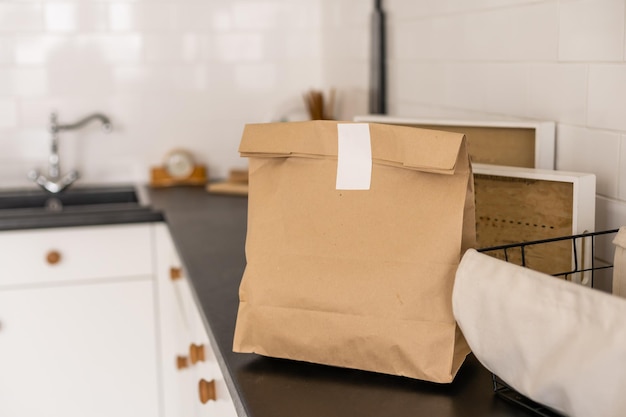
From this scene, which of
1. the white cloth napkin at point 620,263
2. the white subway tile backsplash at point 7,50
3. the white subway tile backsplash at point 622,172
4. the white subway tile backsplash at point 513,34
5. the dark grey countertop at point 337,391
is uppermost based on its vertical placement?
the white subway tile backsplash at point 7,50

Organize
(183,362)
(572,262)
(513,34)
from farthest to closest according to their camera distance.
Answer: (183,362), (513,34), (572,262)

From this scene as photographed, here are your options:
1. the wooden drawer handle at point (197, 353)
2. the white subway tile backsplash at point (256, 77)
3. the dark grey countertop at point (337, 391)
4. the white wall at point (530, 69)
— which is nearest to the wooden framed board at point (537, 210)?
the white wall at point (530, 69)

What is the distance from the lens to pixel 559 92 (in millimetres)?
1301

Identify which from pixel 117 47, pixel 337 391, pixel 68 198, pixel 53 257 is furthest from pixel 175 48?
pixel 337 391

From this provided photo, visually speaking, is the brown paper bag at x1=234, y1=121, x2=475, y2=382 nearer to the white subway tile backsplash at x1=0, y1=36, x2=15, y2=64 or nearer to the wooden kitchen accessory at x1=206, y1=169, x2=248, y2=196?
the wooden kitchen accessory at x1=206, y1=169, x2=248, y2=196

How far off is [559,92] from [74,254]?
1447 millimetres

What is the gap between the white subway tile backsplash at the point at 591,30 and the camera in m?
1.14

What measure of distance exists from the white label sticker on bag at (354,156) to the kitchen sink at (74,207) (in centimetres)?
138

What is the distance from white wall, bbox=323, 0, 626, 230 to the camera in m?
1.16

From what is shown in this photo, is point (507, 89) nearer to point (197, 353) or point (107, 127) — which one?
point (197, 353)

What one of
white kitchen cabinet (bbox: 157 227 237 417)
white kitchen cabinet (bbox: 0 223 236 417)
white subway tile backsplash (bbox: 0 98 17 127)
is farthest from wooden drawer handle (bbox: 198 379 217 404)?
white subway tile backsplash (bbox: 0 98 17 127)

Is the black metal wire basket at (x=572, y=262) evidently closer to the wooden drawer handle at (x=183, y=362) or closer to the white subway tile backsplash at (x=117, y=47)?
the wooden drawer handle at (x=183, y=362)

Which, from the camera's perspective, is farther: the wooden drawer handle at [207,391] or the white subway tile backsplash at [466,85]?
the white subway tile backsplash at [466,85]

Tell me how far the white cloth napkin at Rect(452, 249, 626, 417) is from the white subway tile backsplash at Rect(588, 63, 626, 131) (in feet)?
1.44
